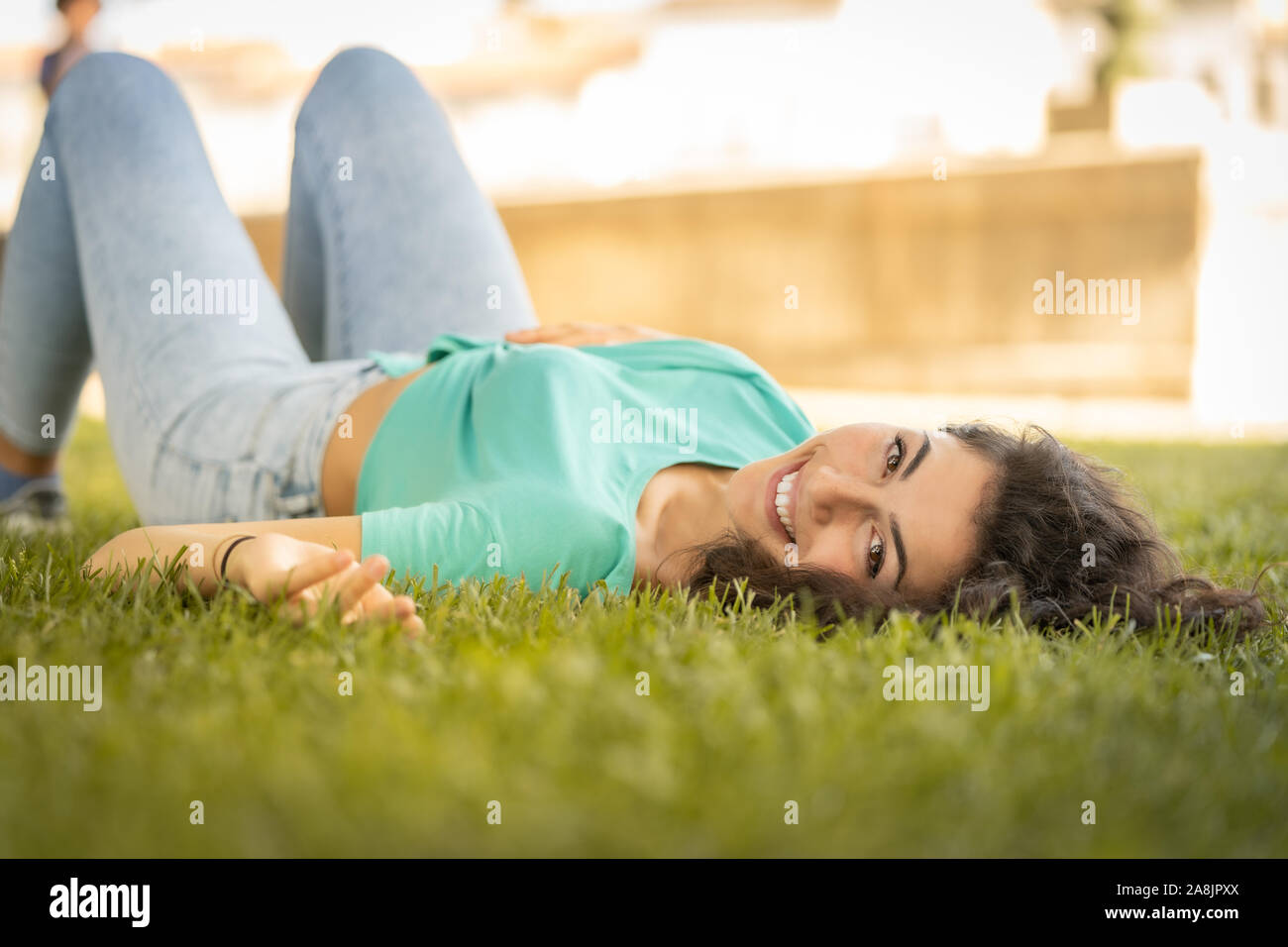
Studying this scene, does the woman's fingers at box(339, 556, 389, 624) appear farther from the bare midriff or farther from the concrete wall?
the concrete wall

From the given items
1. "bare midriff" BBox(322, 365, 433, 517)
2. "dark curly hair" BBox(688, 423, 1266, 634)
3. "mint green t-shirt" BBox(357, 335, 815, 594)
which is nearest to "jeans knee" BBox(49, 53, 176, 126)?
"mint green t-shirt" BBox(357, 335, 815, 594)

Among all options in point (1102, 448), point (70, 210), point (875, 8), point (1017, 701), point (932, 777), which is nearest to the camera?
point (932, 777)

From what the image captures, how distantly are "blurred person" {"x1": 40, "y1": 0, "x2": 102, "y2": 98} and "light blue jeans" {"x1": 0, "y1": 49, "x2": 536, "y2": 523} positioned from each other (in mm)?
3385

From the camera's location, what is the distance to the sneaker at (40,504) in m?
2.85

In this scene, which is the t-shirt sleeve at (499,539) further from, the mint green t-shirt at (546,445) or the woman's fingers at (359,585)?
the woman's fingers at (359,585)

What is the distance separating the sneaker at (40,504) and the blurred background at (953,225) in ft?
12.2

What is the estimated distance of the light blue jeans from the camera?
7.61ft

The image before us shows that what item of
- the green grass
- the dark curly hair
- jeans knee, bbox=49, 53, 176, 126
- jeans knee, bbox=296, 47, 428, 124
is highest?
jeans knee, bbox=296, 47, 428, 124

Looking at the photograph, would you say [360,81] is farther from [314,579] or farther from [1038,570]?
[1038,570]

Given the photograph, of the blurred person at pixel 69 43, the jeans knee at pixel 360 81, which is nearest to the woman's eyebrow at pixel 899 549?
the jeans knee at pixel 360 81

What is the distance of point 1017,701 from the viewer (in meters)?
1.33

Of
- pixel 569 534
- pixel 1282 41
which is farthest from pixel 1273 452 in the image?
pixel 1282 41
